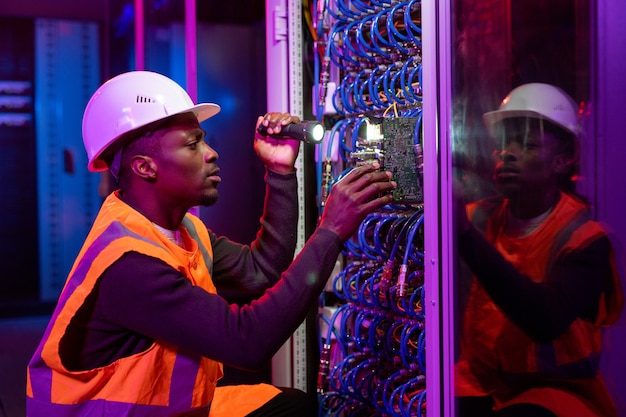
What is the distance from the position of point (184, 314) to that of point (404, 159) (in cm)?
80

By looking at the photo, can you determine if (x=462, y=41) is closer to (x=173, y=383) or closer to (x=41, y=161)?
(x=173, y=383)

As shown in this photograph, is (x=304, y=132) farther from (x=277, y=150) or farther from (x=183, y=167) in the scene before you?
(x=183, y=167)

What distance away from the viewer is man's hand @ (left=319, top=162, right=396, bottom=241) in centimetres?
180

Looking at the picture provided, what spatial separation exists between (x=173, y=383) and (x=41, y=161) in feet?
20.4

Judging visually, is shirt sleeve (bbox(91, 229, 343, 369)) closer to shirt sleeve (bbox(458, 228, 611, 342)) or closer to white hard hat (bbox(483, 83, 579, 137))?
shirt sleeve (bbox(458, 228, 611, 342))

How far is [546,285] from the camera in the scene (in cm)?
173

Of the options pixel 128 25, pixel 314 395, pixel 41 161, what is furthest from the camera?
pixel 41 161

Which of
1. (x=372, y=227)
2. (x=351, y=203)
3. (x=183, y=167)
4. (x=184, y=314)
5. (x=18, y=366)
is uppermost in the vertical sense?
(x=183, y=167)

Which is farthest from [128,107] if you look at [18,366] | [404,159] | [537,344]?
[18,366]

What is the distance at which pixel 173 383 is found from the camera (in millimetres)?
1876

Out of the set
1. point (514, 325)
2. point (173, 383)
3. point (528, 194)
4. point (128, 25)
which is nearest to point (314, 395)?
point (173, 383)

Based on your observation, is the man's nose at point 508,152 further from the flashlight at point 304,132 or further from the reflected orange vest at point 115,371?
the reflected orange vest at point 115,371

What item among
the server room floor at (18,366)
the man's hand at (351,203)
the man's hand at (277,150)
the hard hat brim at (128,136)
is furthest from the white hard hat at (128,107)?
the server room floor at (18,366)

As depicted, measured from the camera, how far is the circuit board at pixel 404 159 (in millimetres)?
2010
